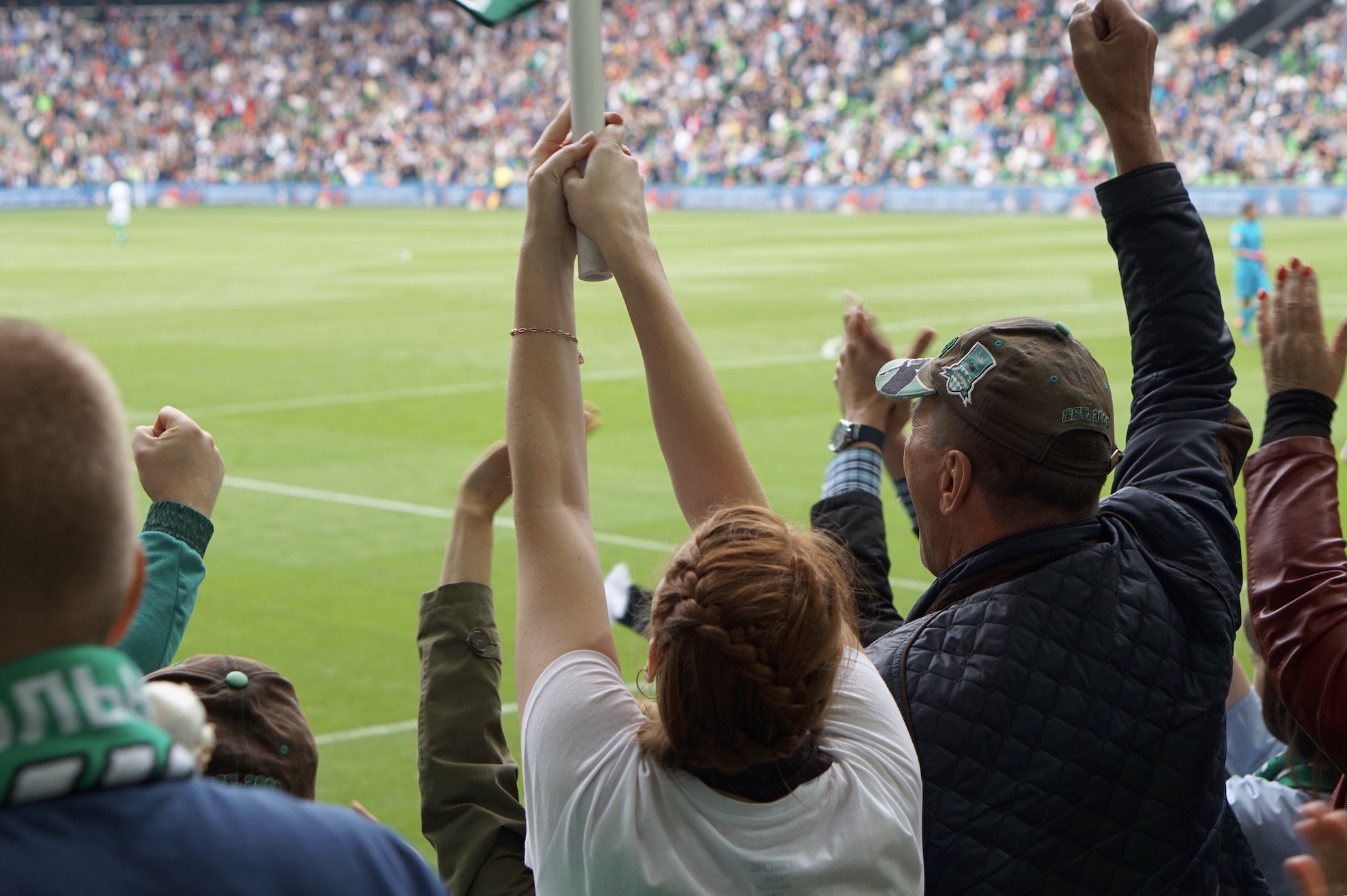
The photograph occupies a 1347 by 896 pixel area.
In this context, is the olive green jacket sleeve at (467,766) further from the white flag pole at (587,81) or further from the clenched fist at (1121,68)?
the clenched fist at (1121,68)

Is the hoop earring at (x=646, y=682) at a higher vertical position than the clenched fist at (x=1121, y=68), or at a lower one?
lower

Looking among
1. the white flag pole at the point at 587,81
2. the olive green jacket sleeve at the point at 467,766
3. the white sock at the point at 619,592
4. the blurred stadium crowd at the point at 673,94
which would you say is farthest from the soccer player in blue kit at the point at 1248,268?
the blurred stadium crowd at the point at 673,94

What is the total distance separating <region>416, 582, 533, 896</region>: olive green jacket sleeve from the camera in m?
2.91

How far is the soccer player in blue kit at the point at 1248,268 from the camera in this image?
19.0 meters

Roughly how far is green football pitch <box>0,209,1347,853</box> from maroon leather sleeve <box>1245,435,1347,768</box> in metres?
1.19

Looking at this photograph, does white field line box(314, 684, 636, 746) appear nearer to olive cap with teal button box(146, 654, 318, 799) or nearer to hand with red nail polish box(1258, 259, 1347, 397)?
hand with red nail polish box(1258, 259, 1347, 397)

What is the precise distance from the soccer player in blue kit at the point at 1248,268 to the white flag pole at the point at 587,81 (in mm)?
17645

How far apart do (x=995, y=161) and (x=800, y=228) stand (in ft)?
37.1

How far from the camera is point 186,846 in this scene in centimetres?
131

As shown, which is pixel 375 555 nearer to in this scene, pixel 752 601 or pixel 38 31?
pixel 752 601

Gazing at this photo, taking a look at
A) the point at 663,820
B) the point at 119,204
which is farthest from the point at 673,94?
the point at 663,820

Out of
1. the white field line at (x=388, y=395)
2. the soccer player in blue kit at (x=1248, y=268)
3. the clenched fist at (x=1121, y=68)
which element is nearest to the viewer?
the clenched fist at (x=1121, y=68)

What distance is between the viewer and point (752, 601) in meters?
1.97

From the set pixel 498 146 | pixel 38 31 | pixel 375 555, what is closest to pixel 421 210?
pixel 498 146
